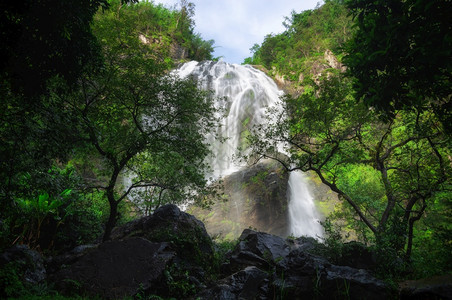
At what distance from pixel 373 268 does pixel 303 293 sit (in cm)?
288

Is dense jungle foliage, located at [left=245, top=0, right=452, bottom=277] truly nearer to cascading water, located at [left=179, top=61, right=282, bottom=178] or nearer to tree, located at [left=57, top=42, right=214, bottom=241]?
tree, located at [left=57, top=42, right=214, bottom=241]

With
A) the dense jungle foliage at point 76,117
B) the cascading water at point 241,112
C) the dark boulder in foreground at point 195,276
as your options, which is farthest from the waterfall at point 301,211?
the dark boulder in foreground at point 195,276

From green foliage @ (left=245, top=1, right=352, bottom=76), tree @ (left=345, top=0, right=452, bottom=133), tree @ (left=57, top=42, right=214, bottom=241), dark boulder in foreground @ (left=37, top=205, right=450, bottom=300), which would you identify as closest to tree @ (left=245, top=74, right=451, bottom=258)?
dark boulder in foreground @ (left=37, top=205, right=450, bottom=300)

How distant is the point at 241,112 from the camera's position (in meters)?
26.5

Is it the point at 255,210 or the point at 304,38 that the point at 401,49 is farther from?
the point at 304,38

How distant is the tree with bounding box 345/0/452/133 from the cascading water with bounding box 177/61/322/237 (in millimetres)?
10860

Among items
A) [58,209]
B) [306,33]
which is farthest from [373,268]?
[306,33]

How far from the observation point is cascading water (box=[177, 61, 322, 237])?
19828mm

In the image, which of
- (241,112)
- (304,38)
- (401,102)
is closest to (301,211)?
(241,112)

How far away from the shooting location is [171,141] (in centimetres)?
809

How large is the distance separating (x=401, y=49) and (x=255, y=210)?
14.3 meters

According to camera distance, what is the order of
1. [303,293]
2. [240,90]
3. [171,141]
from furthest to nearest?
[240,90] → [171,141] → [303,293]

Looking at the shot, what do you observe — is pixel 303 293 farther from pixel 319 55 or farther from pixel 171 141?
pixel 319 55

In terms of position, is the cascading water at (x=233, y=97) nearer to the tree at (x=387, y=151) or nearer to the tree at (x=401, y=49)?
the tree at (x=387, y=151)
